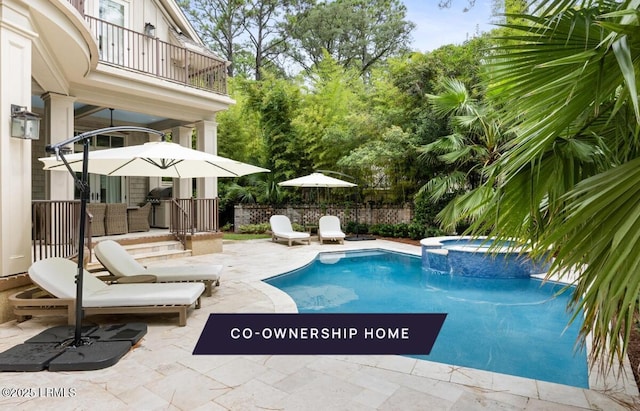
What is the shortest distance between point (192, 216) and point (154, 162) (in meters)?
4.39

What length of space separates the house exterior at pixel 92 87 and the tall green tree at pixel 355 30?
1324 cm

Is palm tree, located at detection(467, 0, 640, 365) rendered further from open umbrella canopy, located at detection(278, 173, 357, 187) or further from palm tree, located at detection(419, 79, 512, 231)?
open umbrella canopy, located at detection(278, 173, 357, 187)

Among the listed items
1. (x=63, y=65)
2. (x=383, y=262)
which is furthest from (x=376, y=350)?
(x=63, y=65)

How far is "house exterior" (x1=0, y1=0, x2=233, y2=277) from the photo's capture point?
493cm

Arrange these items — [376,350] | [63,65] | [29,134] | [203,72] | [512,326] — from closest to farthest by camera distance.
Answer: [376,350] → [29,134] → [512,326] → [63,65] → [203,72]

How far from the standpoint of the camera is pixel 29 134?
497 centimetres

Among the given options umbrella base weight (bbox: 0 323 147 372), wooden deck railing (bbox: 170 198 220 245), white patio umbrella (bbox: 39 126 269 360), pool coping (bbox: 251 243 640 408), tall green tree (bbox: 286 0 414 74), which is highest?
tall green tree (bbox: 286 0 414 74)

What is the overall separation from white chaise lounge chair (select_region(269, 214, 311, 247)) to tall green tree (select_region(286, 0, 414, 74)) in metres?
14.2

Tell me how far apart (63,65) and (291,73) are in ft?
63.3

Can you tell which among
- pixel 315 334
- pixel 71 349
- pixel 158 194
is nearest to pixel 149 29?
pixel 158 194

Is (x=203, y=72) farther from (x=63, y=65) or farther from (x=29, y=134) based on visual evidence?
(x=29, y=134)

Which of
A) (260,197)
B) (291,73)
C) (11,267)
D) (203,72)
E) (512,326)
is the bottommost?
(512,326)

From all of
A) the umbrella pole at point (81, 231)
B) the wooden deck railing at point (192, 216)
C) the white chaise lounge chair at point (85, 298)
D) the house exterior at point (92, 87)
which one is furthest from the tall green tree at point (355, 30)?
the umbrella pole at point (81, 231)

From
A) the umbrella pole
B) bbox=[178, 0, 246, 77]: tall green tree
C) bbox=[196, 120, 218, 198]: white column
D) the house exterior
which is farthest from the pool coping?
bbox=[178, 0, 246, 77]: tall green tree
